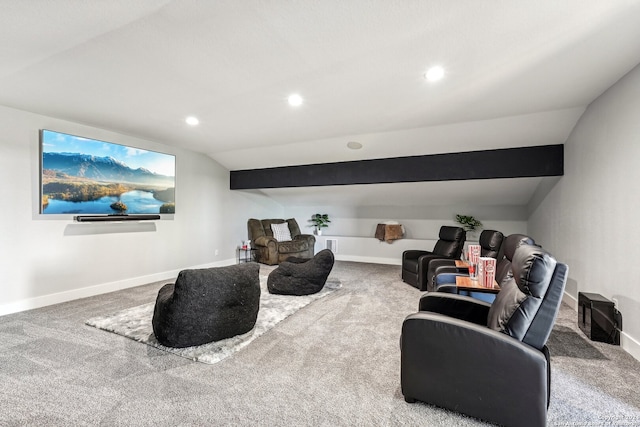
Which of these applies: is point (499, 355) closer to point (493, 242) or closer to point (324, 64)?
point (324, 64)

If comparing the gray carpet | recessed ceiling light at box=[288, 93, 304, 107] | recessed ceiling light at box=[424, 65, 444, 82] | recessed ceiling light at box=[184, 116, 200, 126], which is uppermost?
recessed ceiling light at box=[184, 116, 200, 126]

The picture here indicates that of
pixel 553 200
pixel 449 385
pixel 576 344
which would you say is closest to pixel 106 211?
pixel 449 385

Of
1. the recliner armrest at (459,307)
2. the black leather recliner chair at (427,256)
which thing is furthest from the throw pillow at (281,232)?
the recliner armrest at (459,307)

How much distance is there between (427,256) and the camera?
15.8ft

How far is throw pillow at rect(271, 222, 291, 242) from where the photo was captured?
698 centimetres

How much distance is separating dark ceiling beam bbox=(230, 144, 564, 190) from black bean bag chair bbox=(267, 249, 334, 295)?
6.12ft

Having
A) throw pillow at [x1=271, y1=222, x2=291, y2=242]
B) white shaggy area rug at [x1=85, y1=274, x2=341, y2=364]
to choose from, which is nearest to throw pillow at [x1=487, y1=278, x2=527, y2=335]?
white shaggy area rug at [x1=85, y1=274, x2=341, y2=364]

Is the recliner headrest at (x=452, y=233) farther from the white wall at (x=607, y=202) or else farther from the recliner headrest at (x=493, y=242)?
the white wall at (x=607, y=202)

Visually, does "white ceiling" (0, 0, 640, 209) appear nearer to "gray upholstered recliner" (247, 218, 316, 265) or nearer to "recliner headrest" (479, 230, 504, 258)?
"recliner headrest" (479, 230, 504, 258)

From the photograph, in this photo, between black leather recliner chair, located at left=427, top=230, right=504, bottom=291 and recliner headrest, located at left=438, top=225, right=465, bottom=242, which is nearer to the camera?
black leather recliner chair, located at left=427, top=230, right=504, bottom=291

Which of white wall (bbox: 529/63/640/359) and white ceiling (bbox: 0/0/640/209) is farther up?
white ceiling (bbox: 0/0/640/209)

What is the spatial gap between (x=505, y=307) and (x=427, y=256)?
3.13 metres

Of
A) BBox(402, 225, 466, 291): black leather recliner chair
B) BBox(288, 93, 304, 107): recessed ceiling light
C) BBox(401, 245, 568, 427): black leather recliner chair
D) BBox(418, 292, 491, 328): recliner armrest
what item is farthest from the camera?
BBox(402, 225, 466, 291): black leather recliner chair

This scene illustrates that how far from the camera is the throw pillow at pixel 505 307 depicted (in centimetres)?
167
